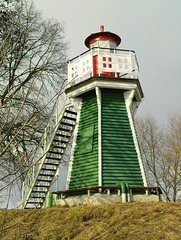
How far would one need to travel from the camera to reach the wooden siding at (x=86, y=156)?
1160 centimetres

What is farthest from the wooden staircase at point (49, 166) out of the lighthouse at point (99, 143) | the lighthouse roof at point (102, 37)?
the lighthouse roof at point (102, 37)

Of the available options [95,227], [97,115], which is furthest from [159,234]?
[97,115]

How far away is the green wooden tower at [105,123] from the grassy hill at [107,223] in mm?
2444

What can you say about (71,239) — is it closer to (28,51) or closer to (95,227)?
(95,227)

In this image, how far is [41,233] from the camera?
808cm

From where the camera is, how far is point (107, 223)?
7.77 m

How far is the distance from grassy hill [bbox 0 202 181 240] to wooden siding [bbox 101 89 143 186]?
2.33 meters

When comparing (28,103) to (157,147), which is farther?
(157,147)

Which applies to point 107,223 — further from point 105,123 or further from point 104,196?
point 105,123

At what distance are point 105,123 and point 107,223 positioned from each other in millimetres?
5535

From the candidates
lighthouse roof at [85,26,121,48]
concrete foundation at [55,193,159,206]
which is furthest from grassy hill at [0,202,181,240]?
lighthouse roof at [85,26,121,48]

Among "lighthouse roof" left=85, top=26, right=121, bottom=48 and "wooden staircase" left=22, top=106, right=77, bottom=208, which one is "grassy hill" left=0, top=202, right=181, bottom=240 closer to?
"wooden staircase" left=22, top=106, right=77, bottom=208

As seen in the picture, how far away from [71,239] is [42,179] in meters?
5.73

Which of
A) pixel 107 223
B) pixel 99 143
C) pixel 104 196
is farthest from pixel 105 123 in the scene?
pixel 107 223
